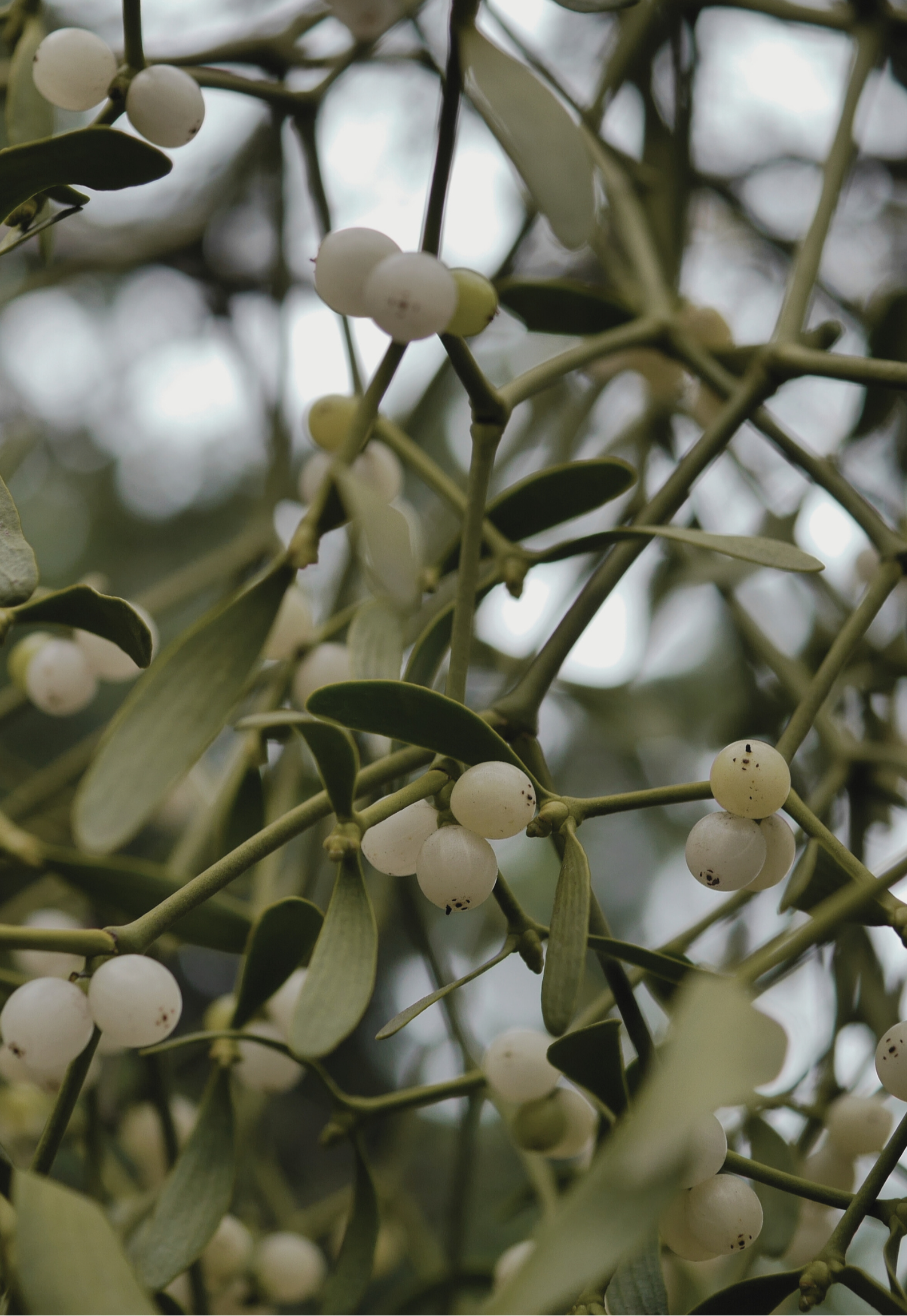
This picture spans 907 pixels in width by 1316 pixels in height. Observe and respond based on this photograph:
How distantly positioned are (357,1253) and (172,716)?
0.20 meters

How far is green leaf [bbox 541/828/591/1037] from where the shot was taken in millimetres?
274

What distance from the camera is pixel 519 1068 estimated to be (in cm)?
42

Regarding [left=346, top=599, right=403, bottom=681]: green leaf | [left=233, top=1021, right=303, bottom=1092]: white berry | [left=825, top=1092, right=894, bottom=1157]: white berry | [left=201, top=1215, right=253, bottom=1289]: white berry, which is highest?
[left=346, top=599, right=403, bottom=681]: green leaf

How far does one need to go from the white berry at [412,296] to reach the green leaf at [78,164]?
0.23ft

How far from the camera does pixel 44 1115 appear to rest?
74 cm

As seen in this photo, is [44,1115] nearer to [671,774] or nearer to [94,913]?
[94,913]

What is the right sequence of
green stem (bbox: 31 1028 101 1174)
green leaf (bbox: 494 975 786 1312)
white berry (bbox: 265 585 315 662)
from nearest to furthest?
1. green leaf (bbox: 494 975 786 1312)
2. green stem (bbox: 31 1028 101 1174)
3. white berry (bbox: 265 585 315 662)

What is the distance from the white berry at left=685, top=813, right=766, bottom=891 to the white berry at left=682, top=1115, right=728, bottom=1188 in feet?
0.21

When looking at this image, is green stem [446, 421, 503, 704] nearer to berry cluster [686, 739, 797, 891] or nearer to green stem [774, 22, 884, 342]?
berry cluster [686, 739, 797, 891]

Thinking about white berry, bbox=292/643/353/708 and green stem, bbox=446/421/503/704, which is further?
white berry, bbox=292/643/353/708

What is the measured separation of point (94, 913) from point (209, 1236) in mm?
433

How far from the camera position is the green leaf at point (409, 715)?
281 mm

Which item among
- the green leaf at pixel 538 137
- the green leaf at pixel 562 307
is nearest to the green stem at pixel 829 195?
the green leaf at pixel 562 307

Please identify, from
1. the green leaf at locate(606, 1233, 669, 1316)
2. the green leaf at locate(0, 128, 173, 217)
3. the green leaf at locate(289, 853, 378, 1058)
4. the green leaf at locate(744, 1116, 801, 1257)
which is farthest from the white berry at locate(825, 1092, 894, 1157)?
the green leaf at locate(0, 128, 173, 217)
